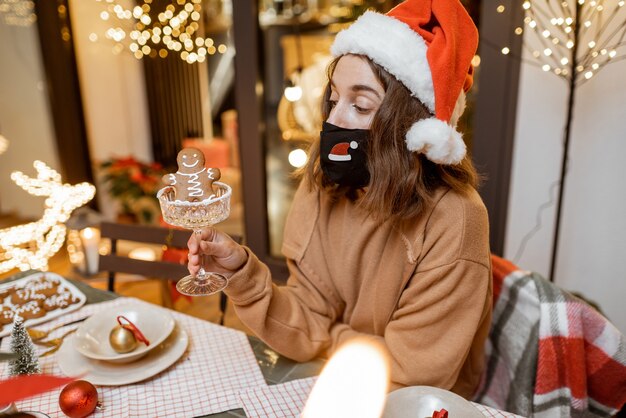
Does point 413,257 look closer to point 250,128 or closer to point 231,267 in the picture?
point 231,267

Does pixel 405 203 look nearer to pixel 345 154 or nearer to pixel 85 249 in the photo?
pixel 345 154

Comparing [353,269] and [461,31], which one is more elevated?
[461,31]

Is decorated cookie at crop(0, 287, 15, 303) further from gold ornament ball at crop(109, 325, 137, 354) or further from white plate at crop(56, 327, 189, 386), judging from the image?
gold ornament ball at crop(109, 325, 137, 354)

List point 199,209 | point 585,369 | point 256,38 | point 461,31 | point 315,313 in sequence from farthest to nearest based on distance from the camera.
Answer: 1. point 256,38
2. point 315,313
3. point 585,369
4. point 461,31
5. point 199,209

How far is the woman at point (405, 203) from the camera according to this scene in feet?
3.32

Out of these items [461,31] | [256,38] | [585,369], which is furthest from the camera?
[256,38]

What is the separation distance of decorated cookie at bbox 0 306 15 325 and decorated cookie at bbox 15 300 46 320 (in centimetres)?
1

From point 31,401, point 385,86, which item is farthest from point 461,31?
point 31,401

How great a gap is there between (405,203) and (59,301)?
37.6 inches

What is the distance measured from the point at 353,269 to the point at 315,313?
0.15 metres

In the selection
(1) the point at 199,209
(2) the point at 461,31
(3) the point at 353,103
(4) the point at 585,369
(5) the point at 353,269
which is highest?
(2) the point at 461,31

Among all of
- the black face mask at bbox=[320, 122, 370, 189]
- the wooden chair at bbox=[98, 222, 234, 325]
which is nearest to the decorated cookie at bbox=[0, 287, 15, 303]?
the wooden chair at bbox=[98, 222, 234, 325]

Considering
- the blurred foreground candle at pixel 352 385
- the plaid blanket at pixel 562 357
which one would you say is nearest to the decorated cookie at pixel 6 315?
the blurred foreground candle at pixel 352 385

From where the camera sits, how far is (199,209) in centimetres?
92
